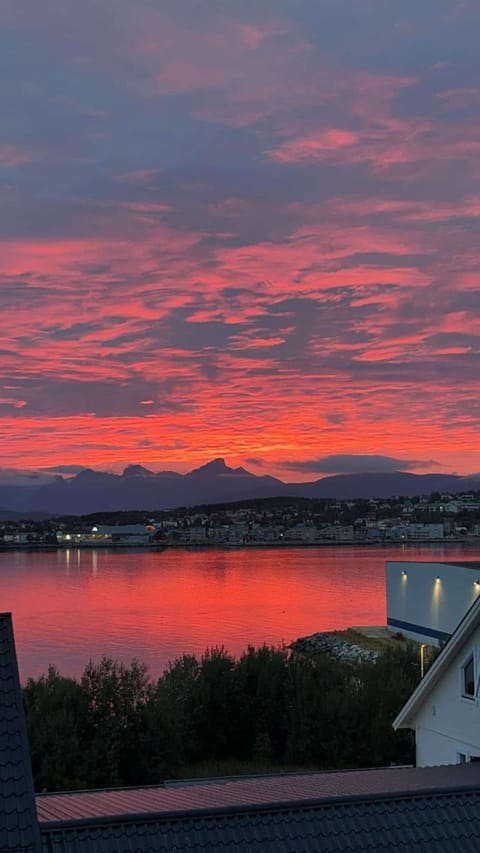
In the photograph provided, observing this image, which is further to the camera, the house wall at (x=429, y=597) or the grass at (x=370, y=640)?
the grass at (x=370, y=640)

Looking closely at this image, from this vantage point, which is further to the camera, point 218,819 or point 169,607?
point 169,607

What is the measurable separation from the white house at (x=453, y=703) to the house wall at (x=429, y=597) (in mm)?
25002

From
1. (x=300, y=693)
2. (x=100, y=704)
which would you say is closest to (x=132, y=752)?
(x=100, y=704)

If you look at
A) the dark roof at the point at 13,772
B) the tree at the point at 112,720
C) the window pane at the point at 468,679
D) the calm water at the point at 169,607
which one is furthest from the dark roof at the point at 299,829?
the calm water at the point at 169,607

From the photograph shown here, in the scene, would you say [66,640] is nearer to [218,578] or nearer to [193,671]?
[193,671]

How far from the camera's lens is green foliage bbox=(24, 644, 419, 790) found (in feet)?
67.6

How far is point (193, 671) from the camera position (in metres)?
26.2

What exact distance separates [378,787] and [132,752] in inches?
541

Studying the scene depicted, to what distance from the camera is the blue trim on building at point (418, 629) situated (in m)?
41.7

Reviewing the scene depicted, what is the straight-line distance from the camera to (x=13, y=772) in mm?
6680

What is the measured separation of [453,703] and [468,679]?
20.6 inches

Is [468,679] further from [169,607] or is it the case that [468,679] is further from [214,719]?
[169,607]

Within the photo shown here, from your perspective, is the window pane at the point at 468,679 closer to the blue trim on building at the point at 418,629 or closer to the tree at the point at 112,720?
the tree at the point at 112,720

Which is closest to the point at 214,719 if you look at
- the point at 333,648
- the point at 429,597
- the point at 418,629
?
the point at 429,597
